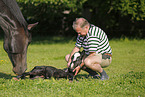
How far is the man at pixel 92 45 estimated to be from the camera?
5.63 m

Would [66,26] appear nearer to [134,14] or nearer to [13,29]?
[134,14]

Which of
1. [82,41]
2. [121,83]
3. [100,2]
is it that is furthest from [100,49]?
[100,2]

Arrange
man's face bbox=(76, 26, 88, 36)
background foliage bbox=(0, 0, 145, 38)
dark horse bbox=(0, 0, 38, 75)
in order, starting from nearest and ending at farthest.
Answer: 1. dark horse bbox=(0, 0, 38, 75)
2. man's face bbox=(76, 26, 88, 36)
3. background foliage bbox=(0, 0, 145, 38)

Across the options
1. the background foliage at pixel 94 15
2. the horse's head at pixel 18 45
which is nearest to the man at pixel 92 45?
the horse's head at pixel 18 45

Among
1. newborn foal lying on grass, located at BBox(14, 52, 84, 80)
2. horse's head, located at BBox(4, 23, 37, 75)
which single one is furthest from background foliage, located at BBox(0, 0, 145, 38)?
horse's head, located at BBox(4, 23, 37, 75)

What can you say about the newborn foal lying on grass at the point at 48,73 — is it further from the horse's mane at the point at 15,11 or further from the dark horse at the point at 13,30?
the horse's mane at the point at 15,11

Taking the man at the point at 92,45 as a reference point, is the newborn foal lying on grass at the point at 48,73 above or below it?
below

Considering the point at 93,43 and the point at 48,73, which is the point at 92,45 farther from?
the point at 48,73

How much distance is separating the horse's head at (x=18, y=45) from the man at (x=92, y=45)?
1115mm

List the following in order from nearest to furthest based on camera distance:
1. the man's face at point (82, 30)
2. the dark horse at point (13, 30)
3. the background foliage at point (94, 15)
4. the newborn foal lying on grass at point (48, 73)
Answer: the dark horse at point (13, 30) < the man's face at point (82, 30) < the newborn foal lying on grass at point (48, 73) < the background foliage at point (94, 15)

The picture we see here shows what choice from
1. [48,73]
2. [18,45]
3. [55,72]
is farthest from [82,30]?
[18,45]

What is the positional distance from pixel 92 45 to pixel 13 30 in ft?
5.69

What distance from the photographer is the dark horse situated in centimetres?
523

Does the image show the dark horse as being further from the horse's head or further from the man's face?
the man's face
